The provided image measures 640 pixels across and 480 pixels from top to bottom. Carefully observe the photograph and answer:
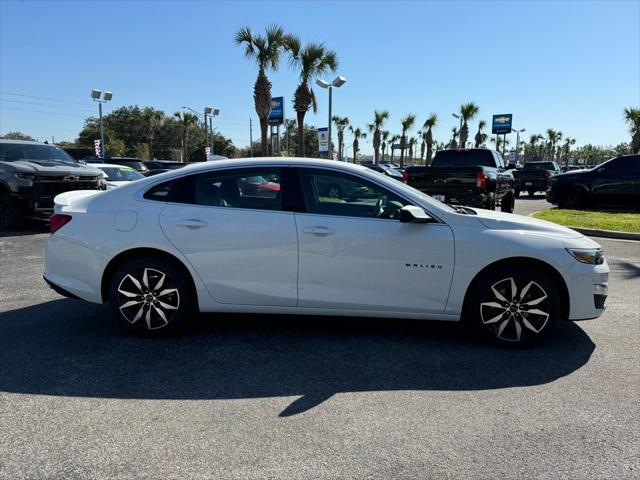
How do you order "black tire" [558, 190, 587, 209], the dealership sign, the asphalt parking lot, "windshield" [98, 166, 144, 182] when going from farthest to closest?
1. the dealership sign
2. "black tire" [558, 190, 587, 209]
3. "windshield" [98, 166, 144, 182]
4. the asphalt parking lot

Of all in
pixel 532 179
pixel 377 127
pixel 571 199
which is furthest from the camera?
pixel 377 127

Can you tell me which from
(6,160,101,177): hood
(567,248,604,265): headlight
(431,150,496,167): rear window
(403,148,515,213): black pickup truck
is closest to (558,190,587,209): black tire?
(431,150,496,167): rear window

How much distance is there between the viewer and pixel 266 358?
3904mm

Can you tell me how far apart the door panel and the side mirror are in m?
0.07

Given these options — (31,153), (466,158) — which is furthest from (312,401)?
(466,158)

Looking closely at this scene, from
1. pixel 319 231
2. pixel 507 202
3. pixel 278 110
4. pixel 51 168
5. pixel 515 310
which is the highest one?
pixel 278 110

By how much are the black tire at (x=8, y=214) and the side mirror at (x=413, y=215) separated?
31.2 ft

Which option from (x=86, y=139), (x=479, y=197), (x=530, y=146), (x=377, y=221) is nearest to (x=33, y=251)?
(x=377, y=221)

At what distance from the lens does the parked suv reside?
9.96 metres

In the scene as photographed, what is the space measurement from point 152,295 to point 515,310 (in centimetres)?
316

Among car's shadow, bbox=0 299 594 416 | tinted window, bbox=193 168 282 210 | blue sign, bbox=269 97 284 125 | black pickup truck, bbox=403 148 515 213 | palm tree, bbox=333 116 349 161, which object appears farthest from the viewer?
palm tree, bbox=333 116 349 161

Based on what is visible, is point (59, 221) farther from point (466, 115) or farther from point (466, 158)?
point (466, 115)

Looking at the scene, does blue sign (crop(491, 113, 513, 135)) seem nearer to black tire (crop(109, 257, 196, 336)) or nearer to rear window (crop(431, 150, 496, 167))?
rear window (crop(431, 150, 496, 167))

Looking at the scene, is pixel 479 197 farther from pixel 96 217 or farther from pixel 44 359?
pixel 44 359
